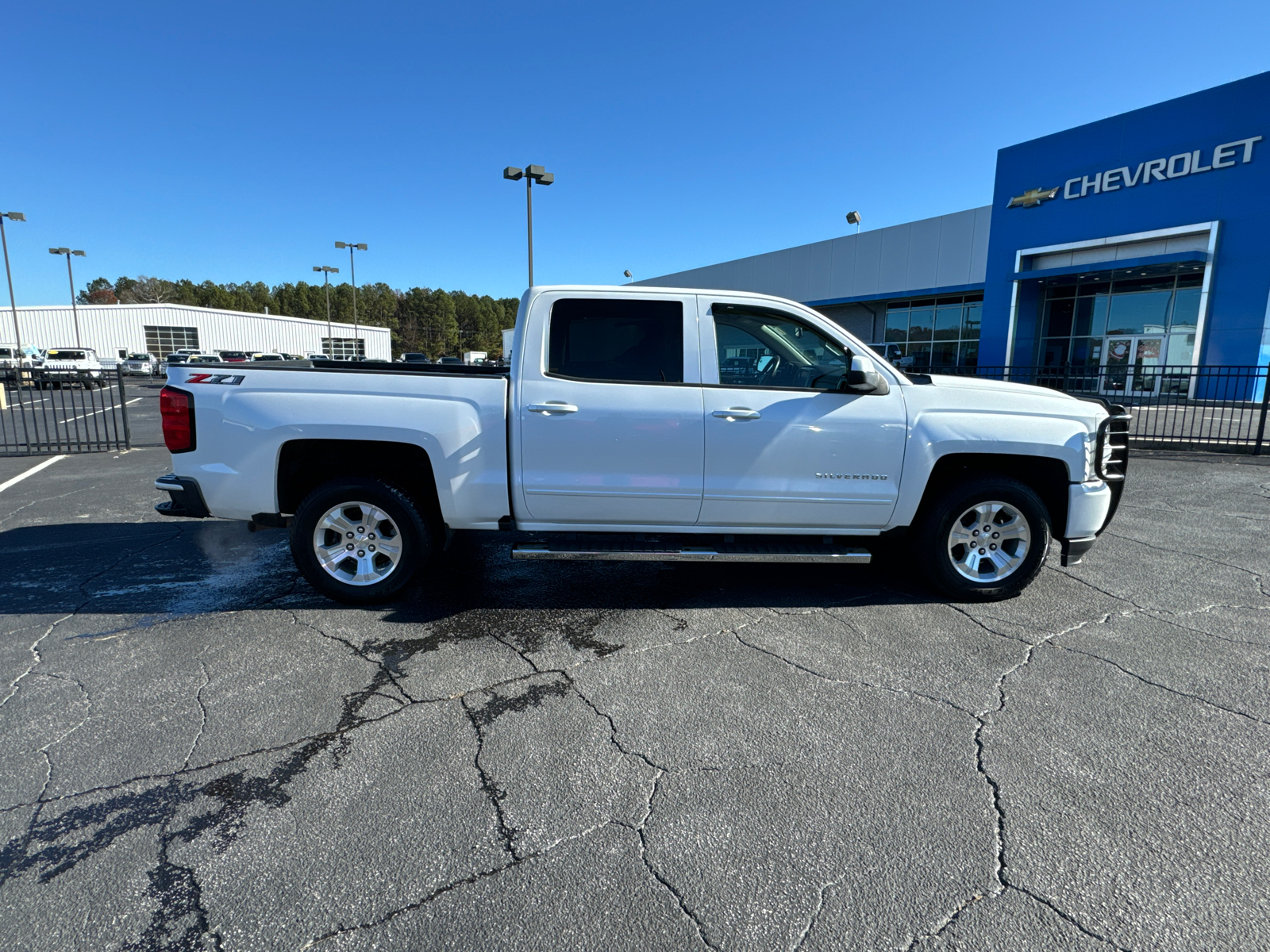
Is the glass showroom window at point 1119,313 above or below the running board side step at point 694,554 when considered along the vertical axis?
above

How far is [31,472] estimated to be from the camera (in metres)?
9.45

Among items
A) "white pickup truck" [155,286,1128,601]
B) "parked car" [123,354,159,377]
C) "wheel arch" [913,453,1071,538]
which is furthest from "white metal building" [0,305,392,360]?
"wheel arch" [913,453,1071,538]

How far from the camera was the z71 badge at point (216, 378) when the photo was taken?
4230 mm

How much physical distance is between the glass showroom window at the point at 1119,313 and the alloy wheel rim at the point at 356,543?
22183 mm

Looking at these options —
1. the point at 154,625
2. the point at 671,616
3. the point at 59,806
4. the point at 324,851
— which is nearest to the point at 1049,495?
the point at 671,616

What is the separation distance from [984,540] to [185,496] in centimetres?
517

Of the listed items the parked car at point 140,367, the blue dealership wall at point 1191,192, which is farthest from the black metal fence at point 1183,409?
the parked car at point 140,367

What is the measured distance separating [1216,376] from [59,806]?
49.8ft

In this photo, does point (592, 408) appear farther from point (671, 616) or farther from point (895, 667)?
point (895, 667)

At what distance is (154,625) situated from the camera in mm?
4125

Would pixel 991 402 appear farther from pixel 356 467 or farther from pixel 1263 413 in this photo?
pixel 1263 413

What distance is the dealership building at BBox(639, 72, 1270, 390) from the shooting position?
65.2 ft

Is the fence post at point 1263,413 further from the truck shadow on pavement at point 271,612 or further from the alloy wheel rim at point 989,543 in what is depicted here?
the truck shadow on pavement at point 271,612

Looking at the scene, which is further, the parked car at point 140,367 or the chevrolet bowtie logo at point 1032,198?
the parked car at point 140,367
